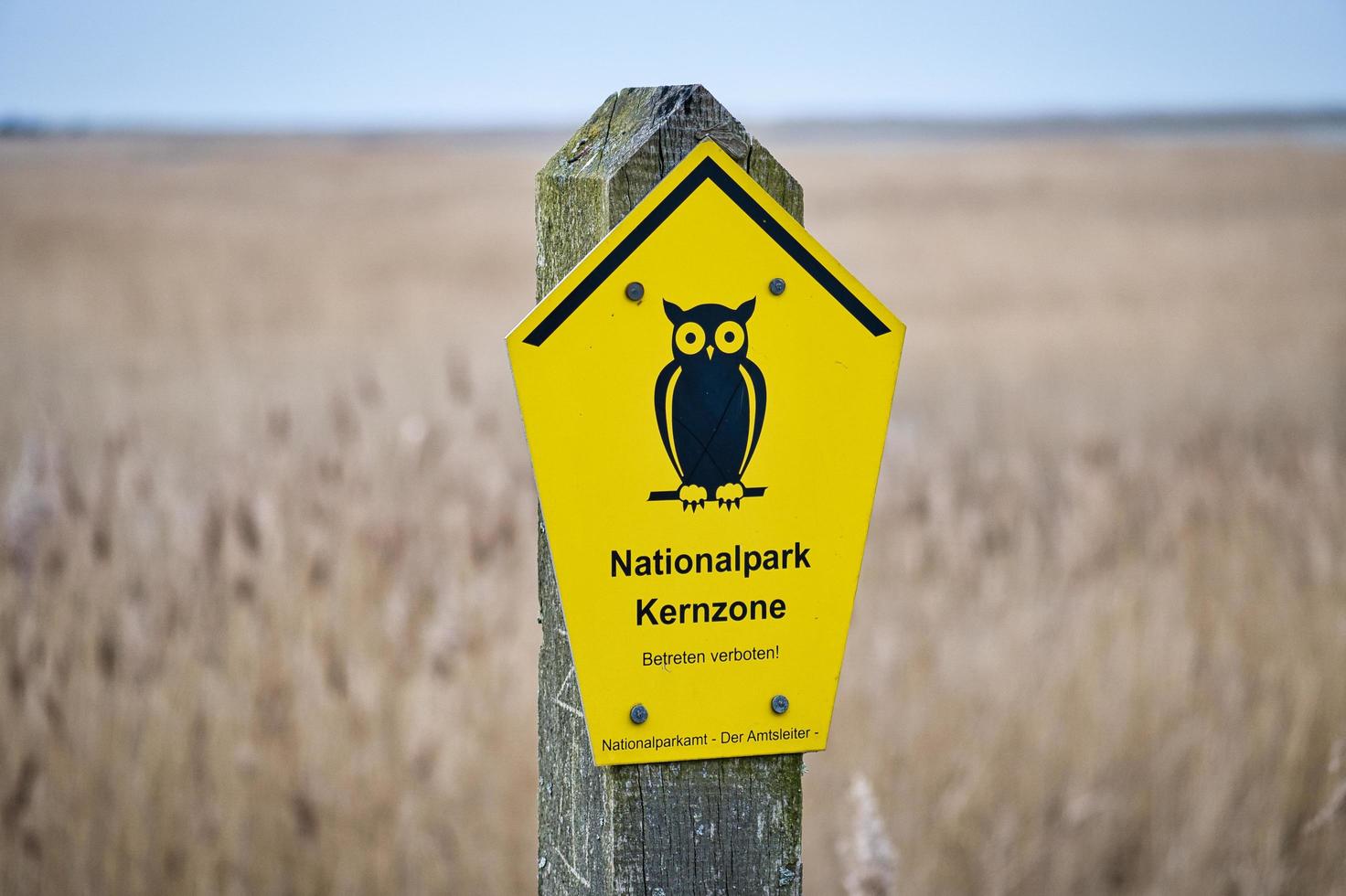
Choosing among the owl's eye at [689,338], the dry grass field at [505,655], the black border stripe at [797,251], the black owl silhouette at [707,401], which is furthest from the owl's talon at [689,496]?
the dry grass field at [505,655]

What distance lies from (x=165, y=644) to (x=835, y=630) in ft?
7.55

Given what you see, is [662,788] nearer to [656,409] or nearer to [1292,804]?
[656,409]

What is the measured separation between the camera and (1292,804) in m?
2.94

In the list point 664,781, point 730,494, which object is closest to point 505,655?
point 664,781

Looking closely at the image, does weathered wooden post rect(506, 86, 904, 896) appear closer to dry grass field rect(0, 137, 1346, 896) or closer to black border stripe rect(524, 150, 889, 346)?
black border stripe rect(524, 150, 889, 346)

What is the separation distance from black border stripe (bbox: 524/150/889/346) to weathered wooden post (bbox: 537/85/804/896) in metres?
0.04

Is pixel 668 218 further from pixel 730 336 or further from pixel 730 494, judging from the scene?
pixel 730 494

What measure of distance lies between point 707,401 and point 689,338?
7cm

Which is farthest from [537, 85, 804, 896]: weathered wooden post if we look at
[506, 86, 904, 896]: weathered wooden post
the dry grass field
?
the dry grass field

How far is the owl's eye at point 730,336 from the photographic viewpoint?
1162 millimetres

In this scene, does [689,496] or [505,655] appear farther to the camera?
[505,655]

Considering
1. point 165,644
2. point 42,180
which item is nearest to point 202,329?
point 165,644

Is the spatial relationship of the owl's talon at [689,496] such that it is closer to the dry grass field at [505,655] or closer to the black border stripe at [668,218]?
the black border stripe at [668,218]

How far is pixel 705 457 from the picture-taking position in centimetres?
116
